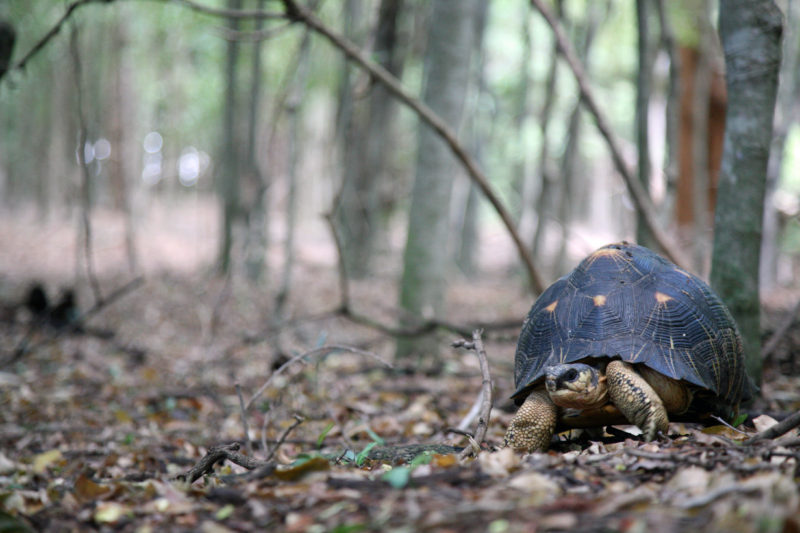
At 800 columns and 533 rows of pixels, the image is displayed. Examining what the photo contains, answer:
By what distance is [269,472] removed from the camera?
2.51 m

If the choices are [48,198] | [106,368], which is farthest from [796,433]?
[48,198]

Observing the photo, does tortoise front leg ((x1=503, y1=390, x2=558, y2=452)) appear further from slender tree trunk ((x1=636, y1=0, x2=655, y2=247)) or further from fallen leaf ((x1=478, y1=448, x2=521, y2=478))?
slender tree trunk ((x1=636, y1=0, x2=655, y2=247))

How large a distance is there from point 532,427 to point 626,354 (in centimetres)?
58

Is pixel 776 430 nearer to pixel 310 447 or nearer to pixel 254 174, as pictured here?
pixel 310 447

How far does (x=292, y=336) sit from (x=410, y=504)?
7.54 metres

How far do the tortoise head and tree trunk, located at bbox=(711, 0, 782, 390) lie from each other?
1774mm

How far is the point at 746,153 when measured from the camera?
3984mm

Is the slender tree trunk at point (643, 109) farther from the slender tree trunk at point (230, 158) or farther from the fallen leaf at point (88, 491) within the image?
the slender tree trunk at point (230, 158)

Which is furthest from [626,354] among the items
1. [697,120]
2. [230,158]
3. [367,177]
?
[367,177]

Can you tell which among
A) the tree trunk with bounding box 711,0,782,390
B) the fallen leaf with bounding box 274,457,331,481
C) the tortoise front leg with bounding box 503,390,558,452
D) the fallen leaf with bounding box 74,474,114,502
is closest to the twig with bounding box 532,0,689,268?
the tree trunk with bounding box 711,0,782,390

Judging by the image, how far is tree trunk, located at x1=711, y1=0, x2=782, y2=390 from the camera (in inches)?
153

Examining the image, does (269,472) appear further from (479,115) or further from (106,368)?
(479,115)

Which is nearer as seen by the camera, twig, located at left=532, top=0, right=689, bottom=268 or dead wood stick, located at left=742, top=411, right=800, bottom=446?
dead wood stick, located at left=742, top=411, right=800, bottom=446

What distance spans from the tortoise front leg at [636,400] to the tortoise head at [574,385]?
3.1 inches
